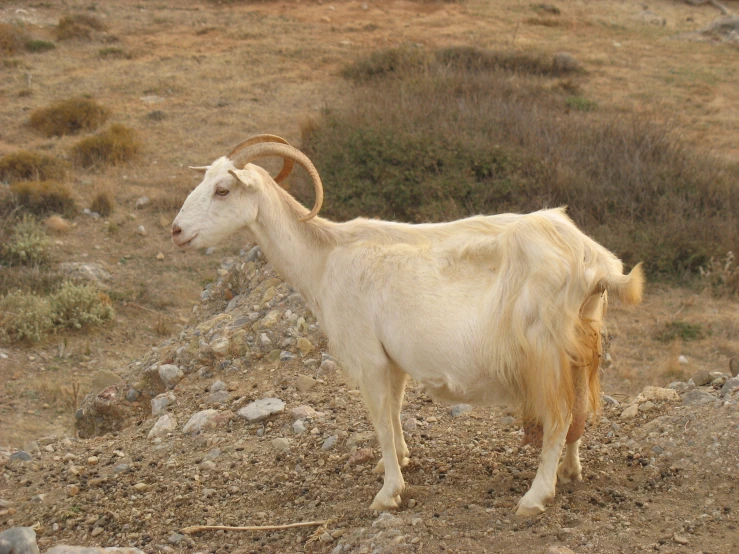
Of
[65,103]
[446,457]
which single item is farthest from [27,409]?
[65,103]

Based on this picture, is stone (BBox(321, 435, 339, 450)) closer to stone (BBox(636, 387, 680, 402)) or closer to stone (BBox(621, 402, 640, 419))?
stone (BBox(621, 402, 640, 419))

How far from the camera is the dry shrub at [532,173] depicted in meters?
10.6

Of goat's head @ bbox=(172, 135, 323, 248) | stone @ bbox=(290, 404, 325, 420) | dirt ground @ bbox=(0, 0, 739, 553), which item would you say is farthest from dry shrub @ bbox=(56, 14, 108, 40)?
goat's head @ bbox=(172, 135, 323, 248)

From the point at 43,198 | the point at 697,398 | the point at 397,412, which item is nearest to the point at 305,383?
the point at 397,412

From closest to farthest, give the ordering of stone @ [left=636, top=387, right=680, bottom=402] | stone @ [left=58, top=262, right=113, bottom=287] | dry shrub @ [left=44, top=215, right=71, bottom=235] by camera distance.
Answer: stone @ [left=636, top=387, right=680, bottom=402] → stone @ [left=58, top=262, right=113, bottom=287] → dry shrub @ [left=44, top=215, right=71, bottom=235]

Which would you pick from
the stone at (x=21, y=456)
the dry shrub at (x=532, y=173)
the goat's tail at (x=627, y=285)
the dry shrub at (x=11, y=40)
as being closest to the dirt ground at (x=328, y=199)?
the stone at (x=21, y=456)

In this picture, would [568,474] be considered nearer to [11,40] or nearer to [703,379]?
[703,379]

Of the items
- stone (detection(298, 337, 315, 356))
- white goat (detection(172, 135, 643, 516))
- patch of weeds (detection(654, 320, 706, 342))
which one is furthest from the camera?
patch of weeds (detection(654, 320, 706, 342))

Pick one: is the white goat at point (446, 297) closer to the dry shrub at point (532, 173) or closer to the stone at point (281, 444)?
the stone at point (281, 444)

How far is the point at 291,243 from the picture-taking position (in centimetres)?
537

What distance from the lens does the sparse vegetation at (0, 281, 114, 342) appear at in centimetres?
974

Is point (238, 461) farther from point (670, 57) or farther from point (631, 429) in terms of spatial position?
point (670, 57)

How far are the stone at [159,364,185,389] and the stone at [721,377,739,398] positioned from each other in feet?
14.2

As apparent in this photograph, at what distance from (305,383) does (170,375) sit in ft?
4.39
